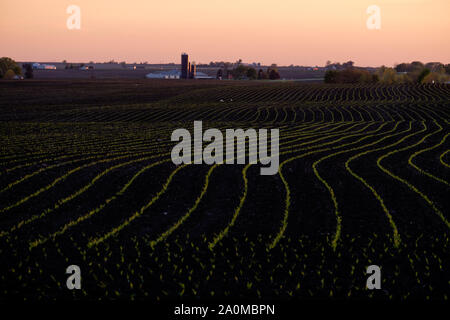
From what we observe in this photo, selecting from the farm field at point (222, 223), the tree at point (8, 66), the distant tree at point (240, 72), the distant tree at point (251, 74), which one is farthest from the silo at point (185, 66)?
the farm field at point (222, 223)

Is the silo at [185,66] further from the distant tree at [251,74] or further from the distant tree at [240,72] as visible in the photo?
the distant tree at [251,74]

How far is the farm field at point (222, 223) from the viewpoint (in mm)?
5734

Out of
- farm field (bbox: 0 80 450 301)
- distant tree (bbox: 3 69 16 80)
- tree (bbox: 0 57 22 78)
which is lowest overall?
farm field (bbox: 0 80 450 301)

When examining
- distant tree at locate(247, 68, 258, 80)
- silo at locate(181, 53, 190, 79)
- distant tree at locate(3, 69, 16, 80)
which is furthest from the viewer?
silo at locate(181, 53, 190, 79)

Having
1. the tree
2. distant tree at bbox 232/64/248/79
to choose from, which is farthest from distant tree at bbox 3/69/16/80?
distant tree at bbox 232/64/248/79

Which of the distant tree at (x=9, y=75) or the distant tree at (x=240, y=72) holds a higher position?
the distant tree at (x=240, y=72)

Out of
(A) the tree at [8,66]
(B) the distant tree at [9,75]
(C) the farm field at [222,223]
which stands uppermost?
(A) the tree at [8,66]

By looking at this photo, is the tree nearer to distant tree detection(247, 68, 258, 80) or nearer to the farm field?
distant tree detection(247, 68, 258, 80)

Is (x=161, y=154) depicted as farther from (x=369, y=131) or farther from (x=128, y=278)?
(x=369, y=131)

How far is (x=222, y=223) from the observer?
25.2 feet

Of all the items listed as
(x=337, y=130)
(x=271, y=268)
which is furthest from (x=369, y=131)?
(x=271, y=268)

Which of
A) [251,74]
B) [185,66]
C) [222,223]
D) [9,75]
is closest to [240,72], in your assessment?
[251,74]

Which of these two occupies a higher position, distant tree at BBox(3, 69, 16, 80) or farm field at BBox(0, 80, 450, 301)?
distant tree at BBox(3, 69, 16, 80)

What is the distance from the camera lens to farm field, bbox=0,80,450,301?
5734mm
